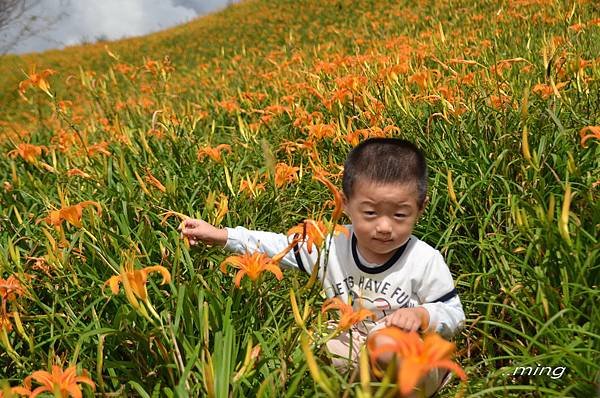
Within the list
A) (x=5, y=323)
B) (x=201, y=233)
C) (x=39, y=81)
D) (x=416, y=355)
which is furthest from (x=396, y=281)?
(x=39, y=81)

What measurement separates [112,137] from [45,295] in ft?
5.73

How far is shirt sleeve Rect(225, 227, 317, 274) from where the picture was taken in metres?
1.68

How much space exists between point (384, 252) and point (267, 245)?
41cm

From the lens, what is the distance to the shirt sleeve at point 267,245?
168 cm

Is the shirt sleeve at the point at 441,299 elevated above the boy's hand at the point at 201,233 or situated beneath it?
situated beneath

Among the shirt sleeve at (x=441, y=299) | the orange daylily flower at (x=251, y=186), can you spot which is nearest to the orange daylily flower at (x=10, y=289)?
the orange daylily flower at (x=251, y=186)

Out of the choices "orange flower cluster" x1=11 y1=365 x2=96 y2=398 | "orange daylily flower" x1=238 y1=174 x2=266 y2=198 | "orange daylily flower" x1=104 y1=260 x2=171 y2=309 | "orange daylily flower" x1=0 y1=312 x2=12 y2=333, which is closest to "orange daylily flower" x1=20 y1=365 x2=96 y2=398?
"orange flower cluster" x1=11 y1=365 x2=96 y2=398

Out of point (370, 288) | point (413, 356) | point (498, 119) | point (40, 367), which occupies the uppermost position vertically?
point (498, 119)

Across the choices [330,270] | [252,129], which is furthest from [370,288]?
[252,129]

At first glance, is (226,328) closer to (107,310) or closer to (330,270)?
(330,270)

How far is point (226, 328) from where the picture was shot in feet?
4.05

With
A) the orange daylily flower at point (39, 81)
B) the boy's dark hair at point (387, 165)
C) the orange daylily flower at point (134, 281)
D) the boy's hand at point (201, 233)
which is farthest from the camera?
the orange daylily flower at point (39, 81)

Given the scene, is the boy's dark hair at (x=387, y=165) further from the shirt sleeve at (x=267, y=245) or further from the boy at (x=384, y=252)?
the shirt sleeve at (x=267, y=245)

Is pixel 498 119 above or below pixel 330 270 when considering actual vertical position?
above
